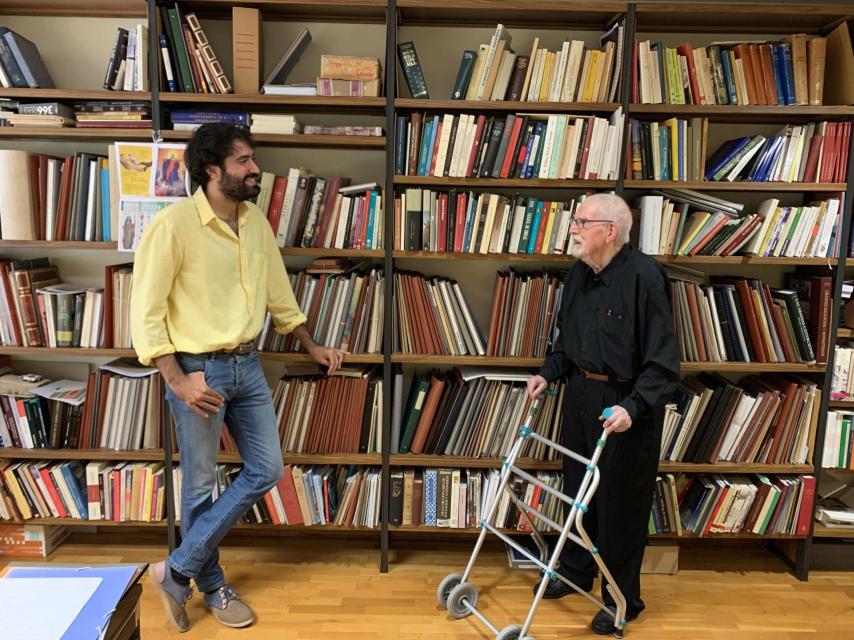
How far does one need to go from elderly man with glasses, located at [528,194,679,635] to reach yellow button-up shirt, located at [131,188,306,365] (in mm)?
1172

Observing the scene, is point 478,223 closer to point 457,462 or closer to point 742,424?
point 457,462

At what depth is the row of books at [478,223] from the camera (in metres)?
2.63

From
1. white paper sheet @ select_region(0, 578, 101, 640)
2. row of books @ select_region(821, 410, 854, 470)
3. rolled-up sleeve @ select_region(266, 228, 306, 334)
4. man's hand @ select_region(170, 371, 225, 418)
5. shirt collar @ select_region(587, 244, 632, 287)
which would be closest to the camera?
white paper sheet @ select_region(0, 578, 101, 640)

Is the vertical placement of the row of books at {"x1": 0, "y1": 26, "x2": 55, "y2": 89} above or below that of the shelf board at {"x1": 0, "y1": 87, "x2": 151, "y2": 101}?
above

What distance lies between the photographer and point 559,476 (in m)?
2.83

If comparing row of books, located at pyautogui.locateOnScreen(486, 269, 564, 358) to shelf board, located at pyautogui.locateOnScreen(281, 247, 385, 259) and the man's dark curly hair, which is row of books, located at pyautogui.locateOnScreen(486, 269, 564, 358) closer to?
shelf board, located at pyautogui.locateOnScreen(281, 247, 385, 259)

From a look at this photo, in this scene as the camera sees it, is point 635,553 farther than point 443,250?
No

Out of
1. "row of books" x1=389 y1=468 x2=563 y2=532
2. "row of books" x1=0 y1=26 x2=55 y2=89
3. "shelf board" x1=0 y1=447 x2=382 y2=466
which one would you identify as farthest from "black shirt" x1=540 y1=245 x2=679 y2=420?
"row of books" x1=0 y1=26 x2=55 y2=89

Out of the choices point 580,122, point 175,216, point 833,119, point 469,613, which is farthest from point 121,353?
point 833,119

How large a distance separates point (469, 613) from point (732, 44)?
102 inches

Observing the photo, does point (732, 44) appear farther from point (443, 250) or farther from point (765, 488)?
point (765, 488)

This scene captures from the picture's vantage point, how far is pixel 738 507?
278 cm

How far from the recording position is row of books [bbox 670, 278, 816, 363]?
2.71 metres

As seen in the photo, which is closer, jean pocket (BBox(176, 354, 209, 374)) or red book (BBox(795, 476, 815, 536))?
jean pocket (BBox(176, 354, 209, 374))
